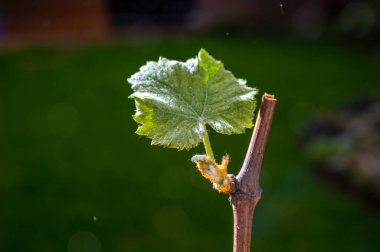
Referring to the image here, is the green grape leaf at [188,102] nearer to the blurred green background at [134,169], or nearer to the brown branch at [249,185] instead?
the brown branch at [249,185]

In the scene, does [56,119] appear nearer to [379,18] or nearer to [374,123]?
[374,123]

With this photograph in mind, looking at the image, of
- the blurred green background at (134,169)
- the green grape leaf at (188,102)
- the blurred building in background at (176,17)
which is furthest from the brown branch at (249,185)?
the blurred building in background at (176,17)

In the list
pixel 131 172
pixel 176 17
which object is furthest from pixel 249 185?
pixel 176 17

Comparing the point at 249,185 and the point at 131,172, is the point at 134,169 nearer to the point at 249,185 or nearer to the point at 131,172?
the point at 131,172

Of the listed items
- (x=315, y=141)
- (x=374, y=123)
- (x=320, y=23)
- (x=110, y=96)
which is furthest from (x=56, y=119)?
(x=320, y=23)

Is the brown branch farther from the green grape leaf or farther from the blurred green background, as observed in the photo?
the blurred green background

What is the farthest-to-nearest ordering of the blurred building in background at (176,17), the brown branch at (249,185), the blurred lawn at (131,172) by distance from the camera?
1. the blurred building in background at (176,17)
2. the blurred lawn at (131,172)
3. the brown branch at (249,185)
